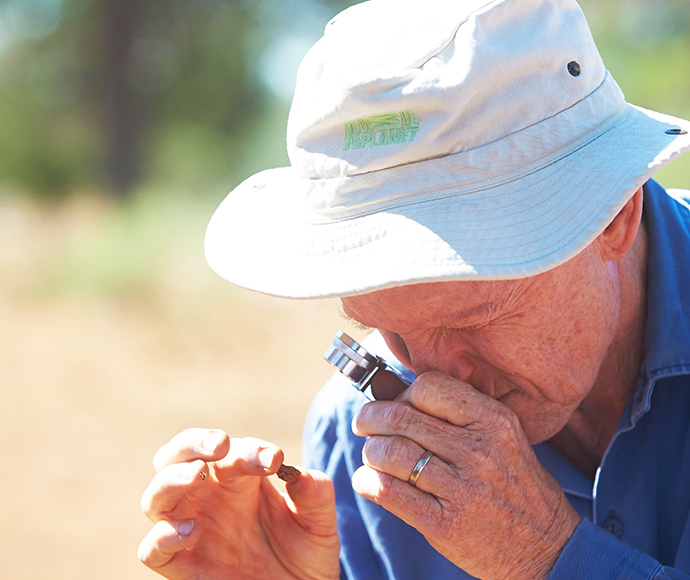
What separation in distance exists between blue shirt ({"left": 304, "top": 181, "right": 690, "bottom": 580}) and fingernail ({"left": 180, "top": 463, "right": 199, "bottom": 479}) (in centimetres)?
57

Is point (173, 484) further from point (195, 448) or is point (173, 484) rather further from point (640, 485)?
point (640, 485)

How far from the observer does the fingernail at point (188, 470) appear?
1.68 metres

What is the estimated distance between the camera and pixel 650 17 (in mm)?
13531

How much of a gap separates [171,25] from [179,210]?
9.64 metres

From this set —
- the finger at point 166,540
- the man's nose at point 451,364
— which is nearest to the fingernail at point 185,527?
the finger at point 166,540

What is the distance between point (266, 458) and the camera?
1690 mm

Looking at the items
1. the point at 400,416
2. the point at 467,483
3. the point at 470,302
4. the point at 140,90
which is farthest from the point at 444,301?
the point at 140,90

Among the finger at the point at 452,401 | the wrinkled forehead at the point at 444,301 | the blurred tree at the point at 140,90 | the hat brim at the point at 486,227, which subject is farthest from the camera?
the blurred tree at the point at 140,90

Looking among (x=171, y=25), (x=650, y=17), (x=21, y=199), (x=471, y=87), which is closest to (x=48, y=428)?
(x=471, y=87)

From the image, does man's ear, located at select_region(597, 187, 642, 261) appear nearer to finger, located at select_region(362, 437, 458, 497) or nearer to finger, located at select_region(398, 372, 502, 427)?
finger, located at select_region(398, 372, 502, 427)

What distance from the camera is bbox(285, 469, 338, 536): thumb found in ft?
5.94

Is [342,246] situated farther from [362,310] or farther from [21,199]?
[21,199]

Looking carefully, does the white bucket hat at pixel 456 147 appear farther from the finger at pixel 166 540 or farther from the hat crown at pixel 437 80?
the finger at pixel 166 540

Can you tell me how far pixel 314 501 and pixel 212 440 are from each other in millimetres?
340
